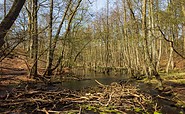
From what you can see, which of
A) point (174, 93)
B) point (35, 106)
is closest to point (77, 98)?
point (35, 106)

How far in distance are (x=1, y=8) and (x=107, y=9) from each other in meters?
20.0

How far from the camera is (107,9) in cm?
4594

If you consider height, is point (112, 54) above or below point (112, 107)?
above

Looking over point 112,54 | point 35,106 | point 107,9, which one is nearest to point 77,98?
point 35,106

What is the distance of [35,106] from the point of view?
9039mm

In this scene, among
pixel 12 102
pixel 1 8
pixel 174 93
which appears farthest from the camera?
pixel 1 8

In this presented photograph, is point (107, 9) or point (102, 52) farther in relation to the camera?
point (102, 52)

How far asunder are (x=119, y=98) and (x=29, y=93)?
3.94 meters

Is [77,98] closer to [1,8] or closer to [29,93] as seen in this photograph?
[29,93]

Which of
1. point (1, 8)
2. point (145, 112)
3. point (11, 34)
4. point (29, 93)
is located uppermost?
point (1, 8)

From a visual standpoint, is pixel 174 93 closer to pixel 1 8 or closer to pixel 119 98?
pixel 119 98

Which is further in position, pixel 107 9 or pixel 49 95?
pixel 107 9

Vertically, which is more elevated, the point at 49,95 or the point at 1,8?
the point at 1,8

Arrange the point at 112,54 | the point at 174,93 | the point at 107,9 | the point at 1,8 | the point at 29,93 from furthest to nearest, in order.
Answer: the point at 112,54 < the point at 107,9 < the point at 1,8 < the point at 174,93 < the point at 29,93
